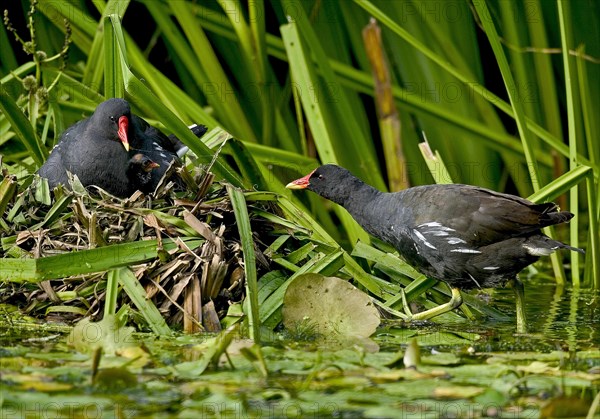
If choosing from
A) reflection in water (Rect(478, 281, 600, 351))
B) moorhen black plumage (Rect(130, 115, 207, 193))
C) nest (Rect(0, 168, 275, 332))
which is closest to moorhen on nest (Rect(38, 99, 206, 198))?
moorhen black plumage (Rect(130, 115, 207, 193))

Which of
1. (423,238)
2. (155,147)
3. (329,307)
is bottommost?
(329,307)

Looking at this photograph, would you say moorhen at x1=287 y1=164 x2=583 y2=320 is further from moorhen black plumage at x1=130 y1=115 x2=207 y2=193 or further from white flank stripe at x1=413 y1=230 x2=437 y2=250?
moorhen black plumage at x1=130 y1=115 x2=207 y2=193

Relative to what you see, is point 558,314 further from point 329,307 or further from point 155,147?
point 155,147

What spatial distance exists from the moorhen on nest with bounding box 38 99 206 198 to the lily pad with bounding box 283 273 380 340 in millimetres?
1274

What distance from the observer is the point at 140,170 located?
195 inches

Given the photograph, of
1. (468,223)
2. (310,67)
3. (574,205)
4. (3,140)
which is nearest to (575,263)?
(574,205)

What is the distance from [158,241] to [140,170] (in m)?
0.88

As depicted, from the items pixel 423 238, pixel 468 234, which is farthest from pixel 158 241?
pixel 468 234

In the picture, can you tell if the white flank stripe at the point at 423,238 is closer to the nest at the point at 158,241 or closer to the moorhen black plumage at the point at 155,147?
the nest at the point at 158,241

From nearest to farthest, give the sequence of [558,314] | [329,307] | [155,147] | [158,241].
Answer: [329,307] < [158,241] < [558,314] < [155,147]

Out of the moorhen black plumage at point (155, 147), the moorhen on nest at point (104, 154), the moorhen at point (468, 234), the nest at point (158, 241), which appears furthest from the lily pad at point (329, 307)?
the moorhen on nest at point (104, 154)

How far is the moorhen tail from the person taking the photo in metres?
4.91

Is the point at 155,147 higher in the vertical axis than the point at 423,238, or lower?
higher

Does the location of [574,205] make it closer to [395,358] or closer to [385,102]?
[385,102]
